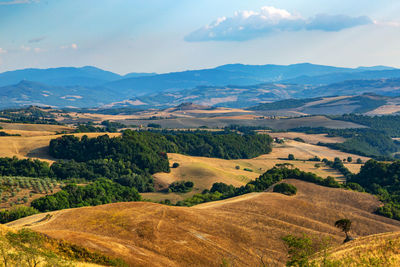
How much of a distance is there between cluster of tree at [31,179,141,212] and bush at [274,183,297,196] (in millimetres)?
38057

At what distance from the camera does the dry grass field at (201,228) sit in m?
47.3

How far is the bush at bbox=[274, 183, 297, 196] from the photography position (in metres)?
91.1

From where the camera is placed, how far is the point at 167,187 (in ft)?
463

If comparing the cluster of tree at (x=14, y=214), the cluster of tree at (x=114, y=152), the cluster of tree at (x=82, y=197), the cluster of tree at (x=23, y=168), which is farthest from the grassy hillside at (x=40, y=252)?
the cluster of tree at (x=114, y=152)

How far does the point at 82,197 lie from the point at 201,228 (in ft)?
148

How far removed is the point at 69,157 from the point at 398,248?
456 feet

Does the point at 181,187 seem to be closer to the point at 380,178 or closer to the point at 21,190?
the point at 21,190

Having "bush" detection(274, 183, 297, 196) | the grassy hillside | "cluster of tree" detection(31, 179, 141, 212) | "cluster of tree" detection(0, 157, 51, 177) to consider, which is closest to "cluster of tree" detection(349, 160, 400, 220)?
"bush" detection(274, 183, 297, 196)

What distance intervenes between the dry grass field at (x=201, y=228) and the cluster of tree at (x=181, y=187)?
57321 mm

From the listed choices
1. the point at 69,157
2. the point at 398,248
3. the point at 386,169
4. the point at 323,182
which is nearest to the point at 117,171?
the point at 69,157

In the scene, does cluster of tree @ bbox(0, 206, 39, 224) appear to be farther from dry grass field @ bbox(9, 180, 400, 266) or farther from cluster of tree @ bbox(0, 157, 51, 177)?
cluster of tree @ bbox(0, 157, 51, 177)

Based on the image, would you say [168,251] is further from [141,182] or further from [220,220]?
[141,182]

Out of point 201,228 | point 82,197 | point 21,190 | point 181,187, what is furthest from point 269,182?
point 21,190

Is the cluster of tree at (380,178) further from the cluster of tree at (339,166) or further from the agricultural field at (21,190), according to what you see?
the agricultural field at (21,190)
